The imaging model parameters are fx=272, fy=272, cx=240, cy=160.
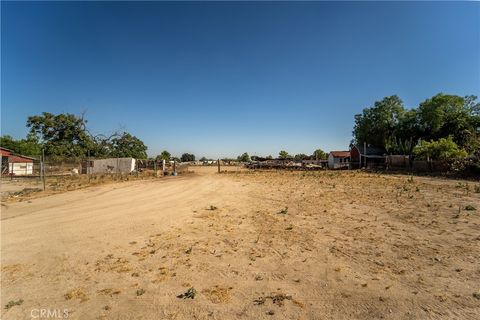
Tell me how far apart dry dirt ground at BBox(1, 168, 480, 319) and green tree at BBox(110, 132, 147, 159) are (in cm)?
4641

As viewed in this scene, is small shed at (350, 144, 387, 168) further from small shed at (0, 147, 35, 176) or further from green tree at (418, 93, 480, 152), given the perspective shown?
small shed at (0, 147, 35, 176)

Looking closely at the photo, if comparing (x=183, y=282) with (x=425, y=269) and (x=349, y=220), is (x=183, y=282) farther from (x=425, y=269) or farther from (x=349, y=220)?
(x=349, y=220)

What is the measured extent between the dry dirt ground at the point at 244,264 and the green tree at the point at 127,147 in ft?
152

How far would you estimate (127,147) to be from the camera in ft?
179

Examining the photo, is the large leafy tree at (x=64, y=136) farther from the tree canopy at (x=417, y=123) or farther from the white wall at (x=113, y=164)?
the tree canopy at (x=417, y=123)

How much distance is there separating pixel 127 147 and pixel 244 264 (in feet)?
180

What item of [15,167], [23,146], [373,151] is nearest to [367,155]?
[373,151]

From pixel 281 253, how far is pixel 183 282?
2.07 metres

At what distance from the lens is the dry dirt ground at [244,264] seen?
11.7 feet

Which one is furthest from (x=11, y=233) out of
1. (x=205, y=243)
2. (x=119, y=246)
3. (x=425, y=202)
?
(x=425, y=202)

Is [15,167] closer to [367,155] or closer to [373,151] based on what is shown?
[367,155]

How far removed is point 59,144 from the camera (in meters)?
42.2

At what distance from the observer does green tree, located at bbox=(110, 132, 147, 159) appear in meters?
52.5

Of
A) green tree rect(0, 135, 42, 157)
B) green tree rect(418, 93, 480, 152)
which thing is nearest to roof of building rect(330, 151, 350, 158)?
green tree rect(418, 93, 480, 152)
